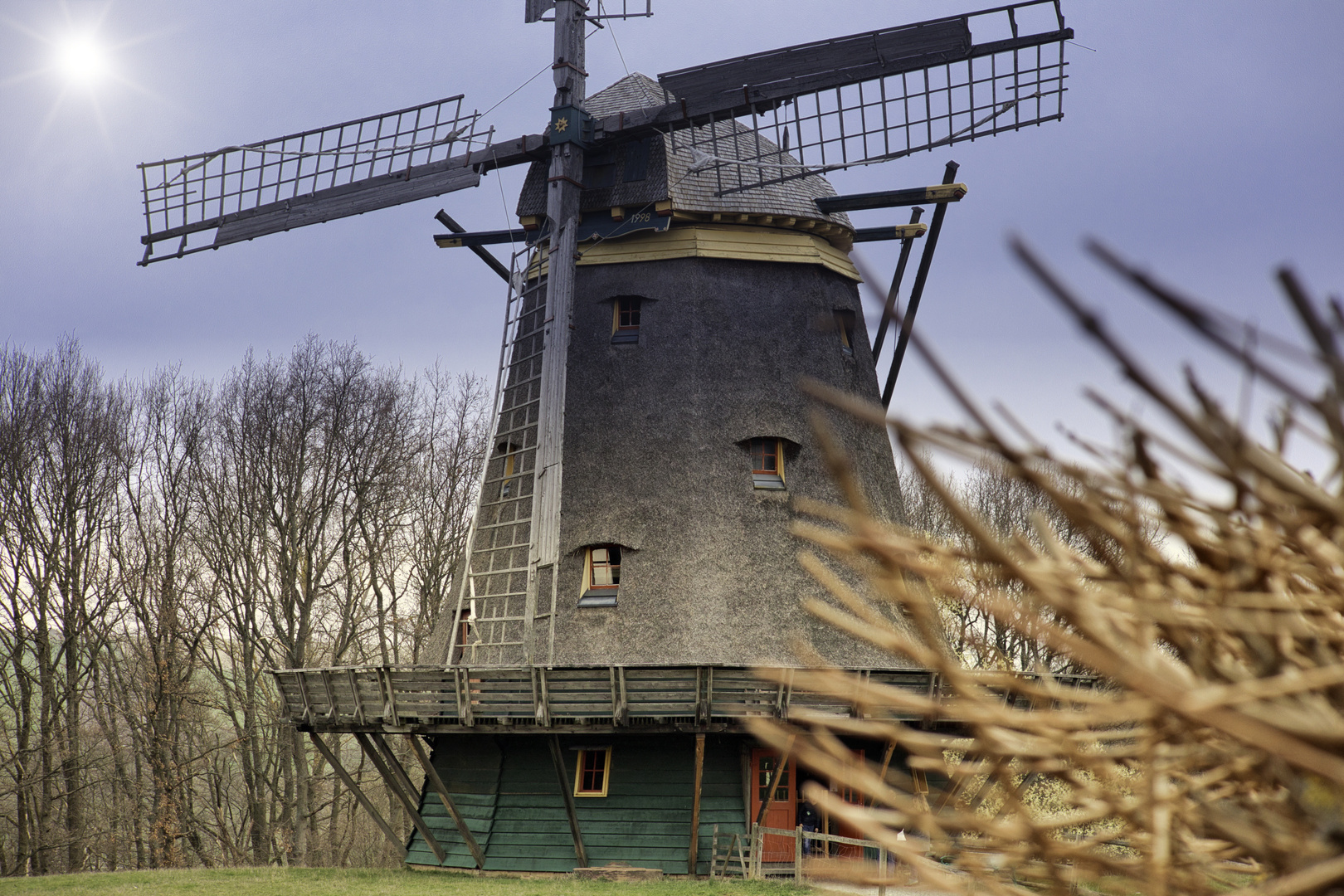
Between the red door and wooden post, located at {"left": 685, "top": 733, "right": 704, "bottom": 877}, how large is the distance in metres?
0.76

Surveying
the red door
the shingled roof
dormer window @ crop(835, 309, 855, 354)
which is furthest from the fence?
the shingled roof

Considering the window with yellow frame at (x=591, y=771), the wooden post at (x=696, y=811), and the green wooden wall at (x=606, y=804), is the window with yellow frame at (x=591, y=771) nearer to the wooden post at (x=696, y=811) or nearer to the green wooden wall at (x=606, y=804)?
the green wooden wall at (x=606, y=804)

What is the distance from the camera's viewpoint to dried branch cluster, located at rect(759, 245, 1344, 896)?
0.99 metres

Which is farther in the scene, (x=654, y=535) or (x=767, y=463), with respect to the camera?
(x=767, y=463)

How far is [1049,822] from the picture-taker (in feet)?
4.85

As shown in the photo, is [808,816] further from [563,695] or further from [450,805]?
[450,805]

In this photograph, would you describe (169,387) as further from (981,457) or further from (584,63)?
(981,457)

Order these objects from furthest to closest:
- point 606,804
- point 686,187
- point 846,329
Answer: point 846,329
point 686,187
point 606,804

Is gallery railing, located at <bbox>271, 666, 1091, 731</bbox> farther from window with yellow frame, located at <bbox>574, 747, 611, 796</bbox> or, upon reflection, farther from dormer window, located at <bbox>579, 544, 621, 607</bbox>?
dormer window, located at <bbox>579, 544, 621, 607</bbox>

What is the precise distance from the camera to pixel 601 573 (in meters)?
15.1

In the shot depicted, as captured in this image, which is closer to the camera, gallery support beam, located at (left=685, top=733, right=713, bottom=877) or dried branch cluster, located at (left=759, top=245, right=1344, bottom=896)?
dried branch cluster, located at (left=759, top=245, right=1344, bottom=896)

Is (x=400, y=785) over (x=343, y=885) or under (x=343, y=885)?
over

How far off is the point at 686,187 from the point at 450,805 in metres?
8.87

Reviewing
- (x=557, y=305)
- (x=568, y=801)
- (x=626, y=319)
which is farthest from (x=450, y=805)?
(x=626, y=319)
